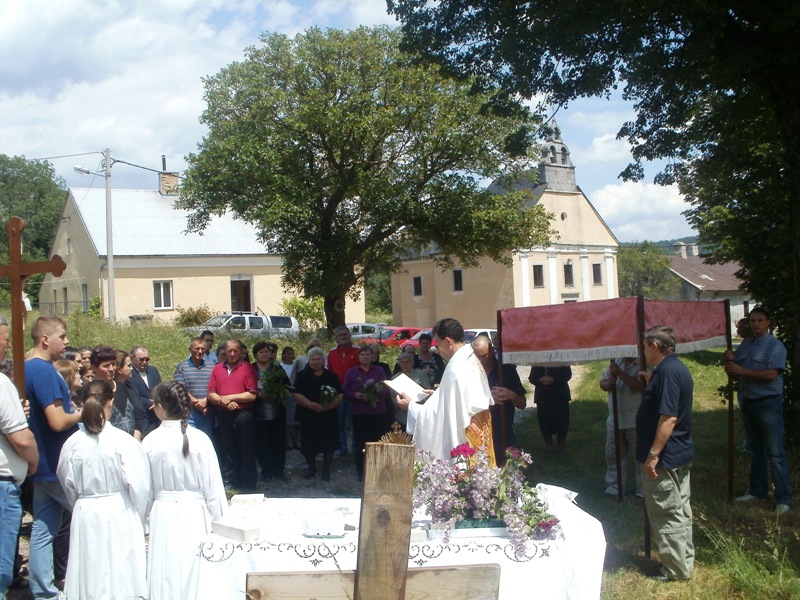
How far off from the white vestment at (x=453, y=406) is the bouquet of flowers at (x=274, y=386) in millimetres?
4009

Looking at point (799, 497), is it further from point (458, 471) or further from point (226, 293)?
point (226, 293)

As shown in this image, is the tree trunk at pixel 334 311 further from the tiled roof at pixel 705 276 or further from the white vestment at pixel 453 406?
the tiled roof at pixel 705 276

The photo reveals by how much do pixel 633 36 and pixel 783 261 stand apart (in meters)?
4.80

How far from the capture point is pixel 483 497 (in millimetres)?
3924

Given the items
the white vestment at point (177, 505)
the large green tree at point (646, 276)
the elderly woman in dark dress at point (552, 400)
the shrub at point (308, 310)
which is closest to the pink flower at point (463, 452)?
the white vestment at point (177, 505)

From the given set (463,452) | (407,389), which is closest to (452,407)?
(407,389)

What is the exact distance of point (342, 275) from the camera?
23.3 meters

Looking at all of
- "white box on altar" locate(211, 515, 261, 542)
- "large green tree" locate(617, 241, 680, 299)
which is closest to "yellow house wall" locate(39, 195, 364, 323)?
"white box on altar" locate(211, 515, 261, 542)

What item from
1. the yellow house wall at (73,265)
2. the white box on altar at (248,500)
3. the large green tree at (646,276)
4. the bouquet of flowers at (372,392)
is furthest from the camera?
the large green tree at (646,276)

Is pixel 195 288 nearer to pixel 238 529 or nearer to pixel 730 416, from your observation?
pixel 730 416

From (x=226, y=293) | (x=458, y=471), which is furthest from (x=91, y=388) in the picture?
(x=226, y=293)

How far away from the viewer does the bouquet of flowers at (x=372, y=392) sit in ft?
31.9

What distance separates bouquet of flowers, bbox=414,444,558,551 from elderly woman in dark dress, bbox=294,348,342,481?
19.5ft

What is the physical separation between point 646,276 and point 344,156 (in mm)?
56339
